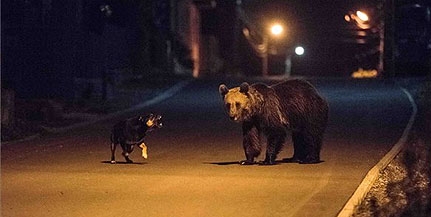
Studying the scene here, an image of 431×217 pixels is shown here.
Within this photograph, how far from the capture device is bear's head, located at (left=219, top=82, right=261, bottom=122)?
632 inches

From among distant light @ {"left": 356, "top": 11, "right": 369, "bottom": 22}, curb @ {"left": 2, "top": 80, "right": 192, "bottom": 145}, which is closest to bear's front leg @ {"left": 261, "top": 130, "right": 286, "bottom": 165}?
curb @ {"left": 2, "top": 80, "right": 192, "bottom": 145}

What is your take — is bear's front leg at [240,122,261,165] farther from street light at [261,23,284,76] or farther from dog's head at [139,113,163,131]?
street light at [261,23,284,76]

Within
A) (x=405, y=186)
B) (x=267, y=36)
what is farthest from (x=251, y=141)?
(x=267, y=36)

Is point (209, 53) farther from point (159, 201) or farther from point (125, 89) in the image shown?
point (159, 201)

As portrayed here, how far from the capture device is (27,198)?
44.1 feet

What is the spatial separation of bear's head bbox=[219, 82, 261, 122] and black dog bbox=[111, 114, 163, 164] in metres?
1.12

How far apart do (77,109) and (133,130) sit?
41.3ft

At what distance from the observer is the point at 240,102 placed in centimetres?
1605

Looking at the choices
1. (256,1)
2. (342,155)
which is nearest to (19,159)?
(342,155)

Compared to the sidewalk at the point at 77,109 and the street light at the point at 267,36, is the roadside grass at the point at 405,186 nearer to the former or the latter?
the sidewalk at the point at 77,109

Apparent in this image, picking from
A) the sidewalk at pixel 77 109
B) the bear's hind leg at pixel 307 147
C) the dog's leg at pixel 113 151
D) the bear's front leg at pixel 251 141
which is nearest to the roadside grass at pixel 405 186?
the bear's hind leg at pixel 307 147

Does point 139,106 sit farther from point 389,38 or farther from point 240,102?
point 389,38

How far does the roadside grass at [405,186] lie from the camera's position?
12602 millimetres

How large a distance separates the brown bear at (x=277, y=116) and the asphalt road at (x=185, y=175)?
1.05 ft
